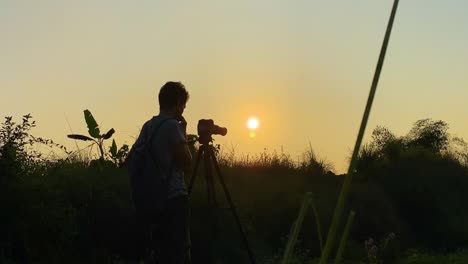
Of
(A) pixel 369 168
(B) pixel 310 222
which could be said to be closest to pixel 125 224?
(B) pixel 310 222

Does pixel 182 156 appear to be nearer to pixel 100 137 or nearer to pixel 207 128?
pixel 207 128

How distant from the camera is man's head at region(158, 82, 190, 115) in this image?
5.57m

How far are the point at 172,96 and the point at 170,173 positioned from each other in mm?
558

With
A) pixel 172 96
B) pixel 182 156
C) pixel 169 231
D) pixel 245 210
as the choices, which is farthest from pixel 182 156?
pixel 245 210

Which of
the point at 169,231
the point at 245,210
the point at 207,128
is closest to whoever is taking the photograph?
the point at 169,231

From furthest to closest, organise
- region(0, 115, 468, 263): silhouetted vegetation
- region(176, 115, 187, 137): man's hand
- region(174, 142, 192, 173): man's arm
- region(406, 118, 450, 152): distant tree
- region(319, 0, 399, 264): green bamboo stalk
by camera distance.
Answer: region(406, 118, 450, 152): distant tree < region(0, 115, 468, 263): silhouetted vegetation < region(176, 115, 187, 137): man's hand < region(174, 142, 192, 173): man's arm < region(319, 0, 399, 264): green bamboo stalk

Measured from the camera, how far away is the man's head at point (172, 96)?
18.3ft

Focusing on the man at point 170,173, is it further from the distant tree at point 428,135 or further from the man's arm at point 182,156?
the distant tree at point 428,135

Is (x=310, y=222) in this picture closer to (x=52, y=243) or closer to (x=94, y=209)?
(x=94, y=209)

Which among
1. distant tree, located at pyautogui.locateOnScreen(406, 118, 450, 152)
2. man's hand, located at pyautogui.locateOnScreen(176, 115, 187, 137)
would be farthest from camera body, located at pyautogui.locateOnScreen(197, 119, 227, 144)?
distant tree, located at pyautogui.locateOnScreen(406, 118, 450, 152)

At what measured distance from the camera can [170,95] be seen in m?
5.58

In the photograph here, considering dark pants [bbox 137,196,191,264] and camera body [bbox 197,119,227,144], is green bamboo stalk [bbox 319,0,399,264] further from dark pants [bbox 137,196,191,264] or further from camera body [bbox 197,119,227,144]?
camera body [bbox 197,119,227,144]

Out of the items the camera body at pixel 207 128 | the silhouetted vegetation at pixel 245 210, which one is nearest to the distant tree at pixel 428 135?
the silhouetted vegetation at pixel 245 210

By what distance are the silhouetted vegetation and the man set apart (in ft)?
6.25
